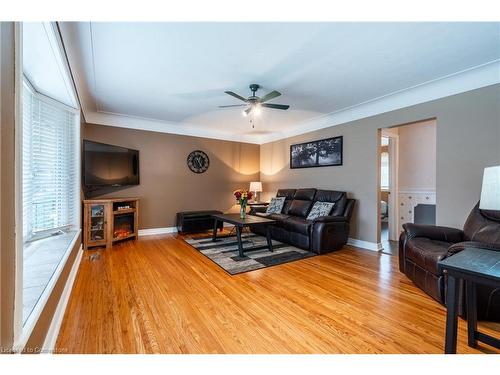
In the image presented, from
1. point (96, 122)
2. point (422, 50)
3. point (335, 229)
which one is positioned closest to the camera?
point (422, 50)

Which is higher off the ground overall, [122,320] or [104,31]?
[104,31]

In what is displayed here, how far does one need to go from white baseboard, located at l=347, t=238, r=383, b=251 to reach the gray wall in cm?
7

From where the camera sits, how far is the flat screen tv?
368 centimetres

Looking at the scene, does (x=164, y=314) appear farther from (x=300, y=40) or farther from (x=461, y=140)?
(x=461, y=140)

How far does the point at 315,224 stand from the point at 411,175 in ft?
7.76

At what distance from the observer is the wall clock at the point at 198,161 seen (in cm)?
540

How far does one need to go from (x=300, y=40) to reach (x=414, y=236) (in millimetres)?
2398

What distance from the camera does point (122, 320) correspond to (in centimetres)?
178

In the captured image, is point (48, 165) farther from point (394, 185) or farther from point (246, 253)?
point (394, 185)

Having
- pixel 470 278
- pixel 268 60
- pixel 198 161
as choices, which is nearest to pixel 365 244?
pixel 470 278

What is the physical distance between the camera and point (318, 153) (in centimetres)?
477

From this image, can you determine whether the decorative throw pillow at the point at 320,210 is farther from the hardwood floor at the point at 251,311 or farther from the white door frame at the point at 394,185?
the white door frame at the point at 394,185

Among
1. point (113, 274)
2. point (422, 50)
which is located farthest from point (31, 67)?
point (422, 50)
